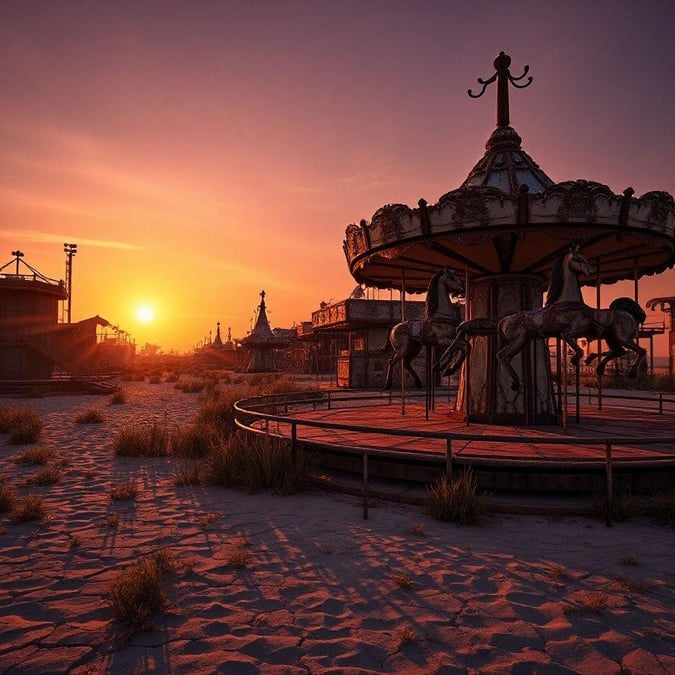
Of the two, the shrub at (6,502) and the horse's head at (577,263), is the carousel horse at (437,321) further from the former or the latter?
the shrub at (6,502)

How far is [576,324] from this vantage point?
7.82 m

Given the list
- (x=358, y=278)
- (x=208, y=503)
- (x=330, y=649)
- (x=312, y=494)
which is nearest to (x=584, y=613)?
(x=330, y=649)

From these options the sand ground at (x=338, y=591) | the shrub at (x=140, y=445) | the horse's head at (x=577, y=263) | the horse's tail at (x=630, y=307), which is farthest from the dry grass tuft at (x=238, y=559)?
the horse's tail at (x=630, y=307)

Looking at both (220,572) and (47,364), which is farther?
(47,364)

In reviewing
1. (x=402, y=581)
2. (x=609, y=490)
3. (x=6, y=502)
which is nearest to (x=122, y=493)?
(x=6, y=502)

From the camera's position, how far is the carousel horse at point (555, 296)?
7918 mm

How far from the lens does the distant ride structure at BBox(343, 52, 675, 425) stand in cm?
755

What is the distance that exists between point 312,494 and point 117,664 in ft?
12.7

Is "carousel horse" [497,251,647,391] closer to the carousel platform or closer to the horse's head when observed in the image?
the horse's head

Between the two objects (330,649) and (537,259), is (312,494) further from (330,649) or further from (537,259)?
(537,259)

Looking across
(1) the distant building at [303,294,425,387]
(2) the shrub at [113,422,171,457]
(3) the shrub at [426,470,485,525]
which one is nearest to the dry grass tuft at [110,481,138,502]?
(2) the shrub at [113,422,171,457]

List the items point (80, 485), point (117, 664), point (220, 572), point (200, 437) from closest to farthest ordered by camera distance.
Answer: point (117, 664), point (220, 572), point (80, 485), point (200, 437)

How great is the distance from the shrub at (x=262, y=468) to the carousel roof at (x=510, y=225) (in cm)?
446

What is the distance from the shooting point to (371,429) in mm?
5773
